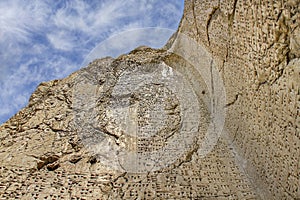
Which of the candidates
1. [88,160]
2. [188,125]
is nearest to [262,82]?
[188,125]

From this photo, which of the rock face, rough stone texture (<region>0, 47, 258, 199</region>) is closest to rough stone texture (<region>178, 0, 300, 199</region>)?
the rock face

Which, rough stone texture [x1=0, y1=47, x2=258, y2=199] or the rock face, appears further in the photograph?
rough stone texture [x1=0, y1=47, x2=258, y2=199]

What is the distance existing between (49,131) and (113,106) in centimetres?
96

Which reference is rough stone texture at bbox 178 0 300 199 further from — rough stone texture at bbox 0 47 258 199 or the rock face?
rough stone texture at bbox 0 47 258 199

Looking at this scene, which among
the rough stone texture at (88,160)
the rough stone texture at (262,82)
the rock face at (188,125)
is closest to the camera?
the rough stone texture at (262,82)

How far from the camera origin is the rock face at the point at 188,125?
9.12 ft

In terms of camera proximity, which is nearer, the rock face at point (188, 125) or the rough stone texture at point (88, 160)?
the rock face at point (188, 125)

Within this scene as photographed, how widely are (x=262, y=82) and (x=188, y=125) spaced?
1.38 meters

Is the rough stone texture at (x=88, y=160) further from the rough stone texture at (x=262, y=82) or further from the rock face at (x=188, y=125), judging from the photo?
the rough stone texture at (x=262, y=82)

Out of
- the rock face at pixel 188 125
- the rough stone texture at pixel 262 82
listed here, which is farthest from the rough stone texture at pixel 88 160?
the rough stone texture at pixel 262 82

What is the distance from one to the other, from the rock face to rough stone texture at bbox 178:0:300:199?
1cm

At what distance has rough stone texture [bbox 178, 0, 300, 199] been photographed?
2.54m

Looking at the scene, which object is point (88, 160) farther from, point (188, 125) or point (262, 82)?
point (262, 82)

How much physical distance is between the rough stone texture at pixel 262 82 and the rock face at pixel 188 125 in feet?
0.04
